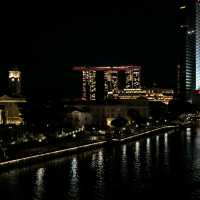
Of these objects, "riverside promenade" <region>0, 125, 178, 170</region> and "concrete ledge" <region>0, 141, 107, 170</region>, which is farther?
"riverside promenade" <region>0, 125, 178, 170</region>

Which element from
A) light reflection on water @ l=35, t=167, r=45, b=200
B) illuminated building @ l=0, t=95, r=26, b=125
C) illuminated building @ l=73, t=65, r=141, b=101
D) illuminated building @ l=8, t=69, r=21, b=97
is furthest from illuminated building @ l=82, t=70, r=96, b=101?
light reflection on water @ l=35, t=167, r=45, b=200

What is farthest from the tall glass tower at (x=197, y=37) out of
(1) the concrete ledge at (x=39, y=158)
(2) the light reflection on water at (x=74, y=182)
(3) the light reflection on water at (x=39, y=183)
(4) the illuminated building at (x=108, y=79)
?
(3) the light reflection on water at (x=39, y=183)

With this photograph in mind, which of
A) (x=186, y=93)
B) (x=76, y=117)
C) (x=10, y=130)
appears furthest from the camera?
(x=186, y=93)

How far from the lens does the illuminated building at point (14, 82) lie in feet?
121

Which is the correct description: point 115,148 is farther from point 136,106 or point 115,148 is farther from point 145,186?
point 136,106

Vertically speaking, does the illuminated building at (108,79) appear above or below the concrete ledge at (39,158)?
above

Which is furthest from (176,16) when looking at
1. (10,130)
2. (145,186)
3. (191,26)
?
(145,186)

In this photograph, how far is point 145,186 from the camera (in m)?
14.4

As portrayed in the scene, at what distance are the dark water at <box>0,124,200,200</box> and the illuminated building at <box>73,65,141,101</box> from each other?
49.3 meters

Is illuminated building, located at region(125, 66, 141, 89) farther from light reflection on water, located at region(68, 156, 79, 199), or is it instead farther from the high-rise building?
light reflection on water, located at region(68, 156, 79, 199)

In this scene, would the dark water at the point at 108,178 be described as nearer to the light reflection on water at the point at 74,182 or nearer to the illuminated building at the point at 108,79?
the light reflection on water at the point at 74,182

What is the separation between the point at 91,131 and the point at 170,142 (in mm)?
4663

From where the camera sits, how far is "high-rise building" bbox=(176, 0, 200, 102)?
8169 cm

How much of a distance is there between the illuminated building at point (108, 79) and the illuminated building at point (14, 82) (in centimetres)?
3144
